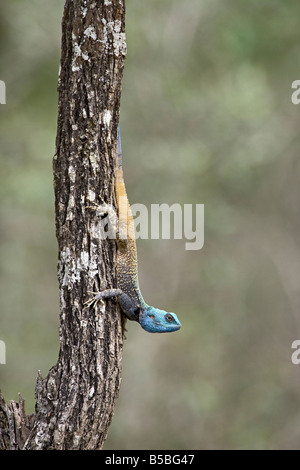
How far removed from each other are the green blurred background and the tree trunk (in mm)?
6360

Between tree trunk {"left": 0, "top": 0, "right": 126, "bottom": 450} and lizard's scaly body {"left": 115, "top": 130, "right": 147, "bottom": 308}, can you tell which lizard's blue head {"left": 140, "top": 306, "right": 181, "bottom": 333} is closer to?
lizard's scaly body {"left": 115, "top": 130, "right": 147, "bottom": 308}

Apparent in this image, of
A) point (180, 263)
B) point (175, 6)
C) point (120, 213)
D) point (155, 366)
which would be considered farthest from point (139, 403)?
point (120, 213)

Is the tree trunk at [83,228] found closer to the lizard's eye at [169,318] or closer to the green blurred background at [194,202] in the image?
the lizard's eye at [169,318]


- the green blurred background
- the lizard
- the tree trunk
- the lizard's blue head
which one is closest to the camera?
the tree trunk

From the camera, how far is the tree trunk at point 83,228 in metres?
3.54

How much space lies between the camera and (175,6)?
1036 centimetres

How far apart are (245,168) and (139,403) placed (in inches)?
186

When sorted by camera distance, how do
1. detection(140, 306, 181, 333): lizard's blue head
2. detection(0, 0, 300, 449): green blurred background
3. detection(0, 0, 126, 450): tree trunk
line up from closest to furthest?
detection(0, 0, 126, 450): tree trunk < detection(140, 306, 181, 333): lizard's blue head < detection(0, 0, 300, 449): green blurred background

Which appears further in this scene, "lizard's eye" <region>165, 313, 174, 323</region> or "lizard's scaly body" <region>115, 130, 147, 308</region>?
"lizard's eye" <region>165, 313, 174, 323</region>

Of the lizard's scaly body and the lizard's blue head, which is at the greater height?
the lizard's scaly body

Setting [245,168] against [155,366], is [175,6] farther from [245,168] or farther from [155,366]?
[155,366]

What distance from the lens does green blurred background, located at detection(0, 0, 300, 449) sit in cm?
1020

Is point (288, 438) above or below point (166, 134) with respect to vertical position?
below

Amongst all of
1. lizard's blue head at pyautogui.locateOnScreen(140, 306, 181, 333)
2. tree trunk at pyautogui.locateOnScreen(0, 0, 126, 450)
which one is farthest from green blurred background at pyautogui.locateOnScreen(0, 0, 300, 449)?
tree trunk at pyautogui.locateOnScreen(0, 0, 126, 450)
